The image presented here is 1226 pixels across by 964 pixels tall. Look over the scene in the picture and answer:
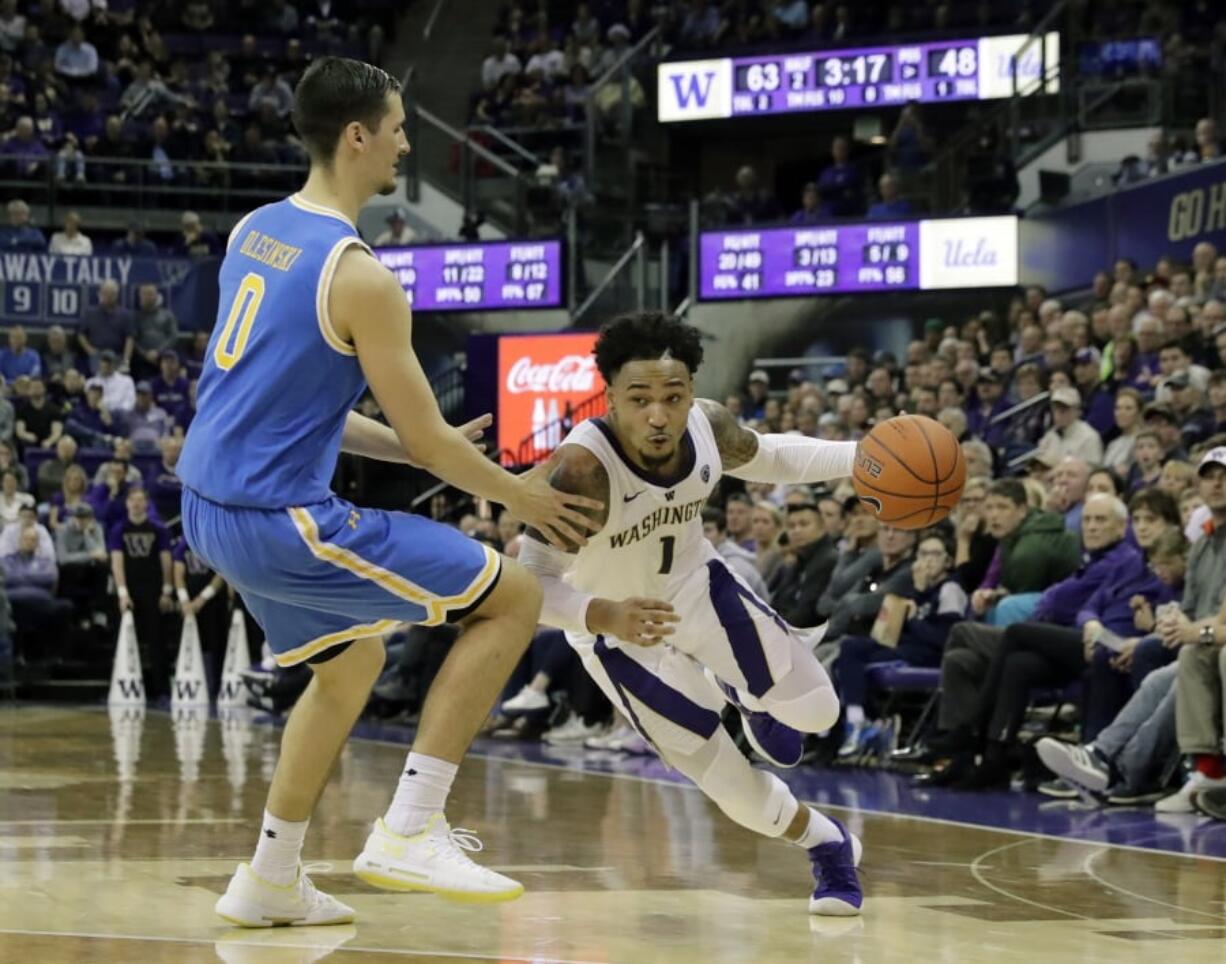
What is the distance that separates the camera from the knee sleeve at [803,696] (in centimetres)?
596

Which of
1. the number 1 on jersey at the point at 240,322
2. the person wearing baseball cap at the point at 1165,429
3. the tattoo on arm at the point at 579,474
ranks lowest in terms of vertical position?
the tattoo on arm at the point at 579,474

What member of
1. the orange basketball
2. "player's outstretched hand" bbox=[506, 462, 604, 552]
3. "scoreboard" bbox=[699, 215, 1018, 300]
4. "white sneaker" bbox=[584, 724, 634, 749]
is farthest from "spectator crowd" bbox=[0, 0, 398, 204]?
"player's outstretched hand" bbox=[506, 462, 604, 552]

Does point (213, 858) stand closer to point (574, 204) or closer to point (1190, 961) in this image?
point (1190, 961)

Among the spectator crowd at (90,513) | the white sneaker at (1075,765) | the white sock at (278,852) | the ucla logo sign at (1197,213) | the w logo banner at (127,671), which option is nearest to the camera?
the white sock at (278,852)

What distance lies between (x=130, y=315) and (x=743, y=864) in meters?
14.4

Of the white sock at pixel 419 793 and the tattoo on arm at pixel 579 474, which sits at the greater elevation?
the tattoo on arm at pixel 579 474

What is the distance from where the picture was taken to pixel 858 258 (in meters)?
19.5

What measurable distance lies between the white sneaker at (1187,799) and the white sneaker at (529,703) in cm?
473

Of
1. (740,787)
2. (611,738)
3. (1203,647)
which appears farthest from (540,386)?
Answer: (740,787)

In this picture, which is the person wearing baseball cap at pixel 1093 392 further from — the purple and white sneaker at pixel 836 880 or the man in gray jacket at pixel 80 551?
the purple and white sneaker at pixel 836 880

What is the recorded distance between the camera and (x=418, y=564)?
15.5 feet

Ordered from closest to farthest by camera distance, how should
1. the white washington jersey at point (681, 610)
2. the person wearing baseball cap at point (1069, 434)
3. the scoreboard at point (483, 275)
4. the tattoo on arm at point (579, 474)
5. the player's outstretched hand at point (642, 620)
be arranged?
the player's outstretched hand at point (642, 620), the tattoo on arm at point (579, 474), the white washington jersey at point (681, 610), the person wearing baseball cap at point (1069, 434), the scoreboard at point (483, 275)

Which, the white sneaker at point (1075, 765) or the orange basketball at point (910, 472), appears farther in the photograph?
the white sneaker at point (1075, 765)

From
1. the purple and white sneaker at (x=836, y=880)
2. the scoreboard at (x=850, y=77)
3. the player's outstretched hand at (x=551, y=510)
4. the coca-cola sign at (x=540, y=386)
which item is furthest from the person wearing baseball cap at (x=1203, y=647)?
the scoreboard at (x=850, y=77)
